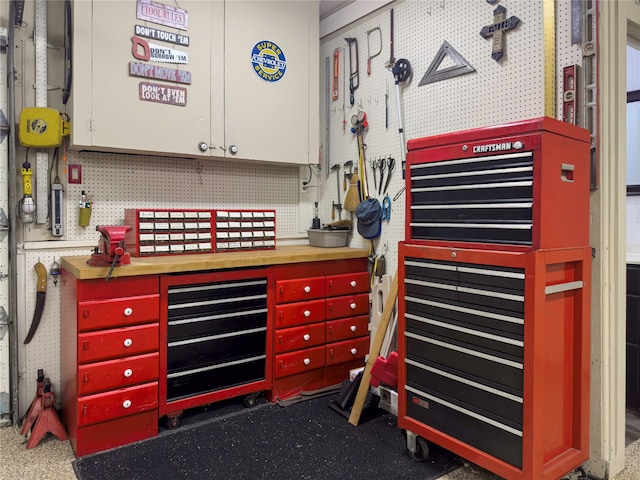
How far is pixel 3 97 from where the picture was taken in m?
2.26

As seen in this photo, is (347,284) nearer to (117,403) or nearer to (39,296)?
(117,403)

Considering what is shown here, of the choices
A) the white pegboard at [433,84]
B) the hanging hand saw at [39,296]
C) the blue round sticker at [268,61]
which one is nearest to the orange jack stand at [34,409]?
the hanging hand saw at [39,296]

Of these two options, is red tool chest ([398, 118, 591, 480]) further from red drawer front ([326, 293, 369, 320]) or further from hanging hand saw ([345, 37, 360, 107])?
hanging hand saw ([345, 37, 360, 107])

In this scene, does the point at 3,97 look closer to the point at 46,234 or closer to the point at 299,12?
the point at 46,234

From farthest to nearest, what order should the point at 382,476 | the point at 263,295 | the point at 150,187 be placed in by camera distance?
the point at 150,187 < the point at 263,295 < the point at 382,476

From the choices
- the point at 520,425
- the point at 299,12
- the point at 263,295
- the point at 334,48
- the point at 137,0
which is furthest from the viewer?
the point at 334,48

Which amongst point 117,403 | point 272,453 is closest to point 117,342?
point 117,403

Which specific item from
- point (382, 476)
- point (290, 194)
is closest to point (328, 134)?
point (290, 194)

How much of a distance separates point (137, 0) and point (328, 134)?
1.48 metres

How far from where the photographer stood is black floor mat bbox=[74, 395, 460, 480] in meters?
1.91

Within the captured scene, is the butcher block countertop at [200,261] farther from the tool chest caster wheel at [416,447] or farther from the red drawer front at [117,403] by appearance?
the tool chest caster wheel at [416,447]

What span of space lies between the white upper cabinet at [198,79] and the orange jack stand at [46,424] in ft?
4.18

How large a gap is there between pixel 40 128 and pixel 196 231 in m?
0.92

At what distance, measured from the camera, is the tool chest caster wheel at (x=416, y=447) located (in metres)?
1.97
